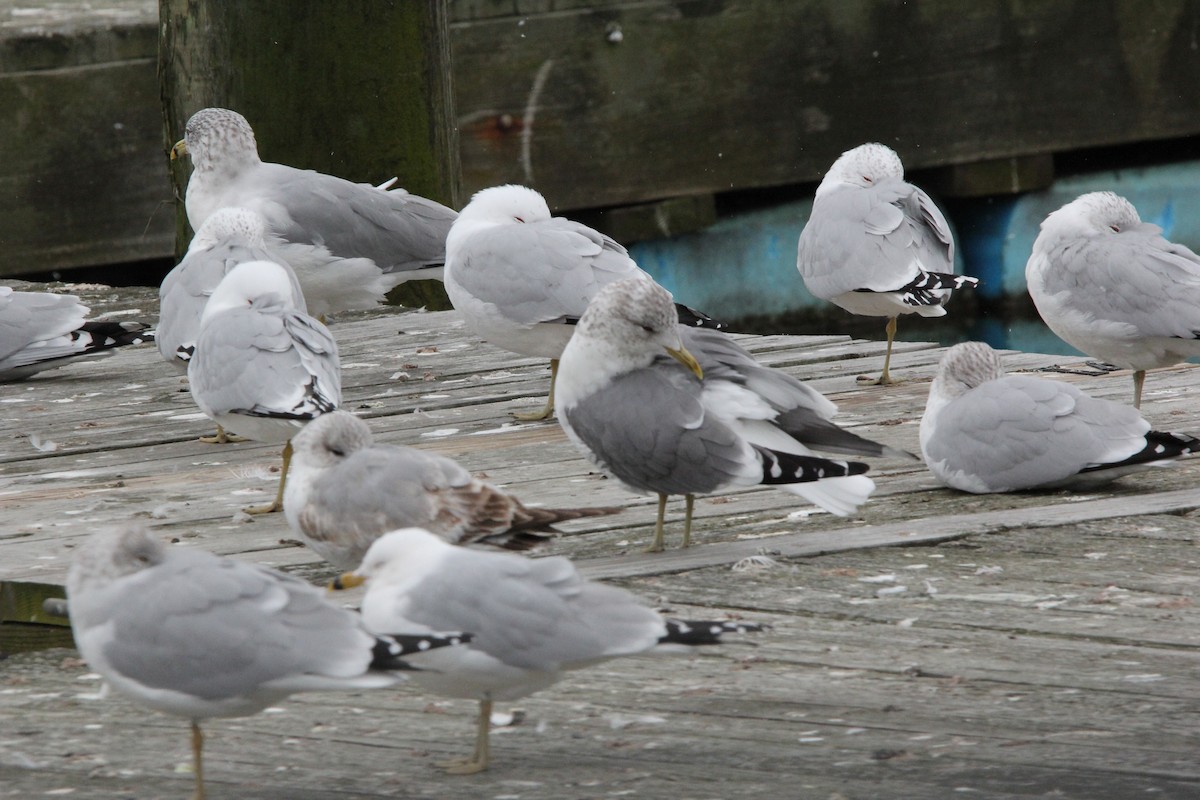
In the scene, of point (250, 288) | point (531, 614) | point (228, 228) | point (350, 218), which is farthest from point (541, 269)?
point (531, 614)

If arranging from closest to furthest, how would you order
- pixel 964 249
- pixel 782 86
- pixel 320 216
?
pixel 320 216, pixel 782 86, pixel 964 249

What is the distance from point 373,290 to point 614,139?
9.23 ft

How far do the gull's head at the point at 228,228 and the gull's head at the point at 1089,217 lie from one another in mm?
2457

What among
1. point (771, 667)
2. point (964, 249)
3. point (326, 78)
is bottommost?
point (964, 249)

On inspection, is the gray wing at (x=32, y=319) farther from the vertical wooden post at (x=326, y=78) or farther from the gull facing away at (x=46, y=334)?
the vertical wooden post at (x=326, y=78)

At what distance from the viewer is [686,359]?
12.4 feet

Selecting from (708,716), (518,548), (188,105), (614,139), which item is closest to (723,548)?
(518,548)

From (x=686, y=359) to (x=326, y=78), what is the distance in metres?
3.73

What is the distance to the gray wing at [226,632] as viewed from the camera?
8.05 ft

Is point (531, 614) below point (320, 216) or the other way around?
below

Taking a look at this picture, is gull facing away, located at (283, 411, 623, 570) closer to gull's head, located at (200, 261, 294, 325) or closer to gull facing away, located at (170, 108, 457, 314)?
gull's head, located at (200, 261, 294, 325)

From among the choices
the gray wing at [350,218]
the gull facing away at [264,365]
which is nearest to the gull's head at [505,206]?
the gray wing at [350,218]

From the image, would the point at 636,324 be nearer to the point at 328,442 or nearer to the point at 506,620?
the point at 328,442

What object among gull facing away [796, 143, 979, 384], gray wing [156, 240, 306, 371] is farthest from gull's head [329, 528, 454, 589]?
gull facing away [796, 143, 979, 384]
